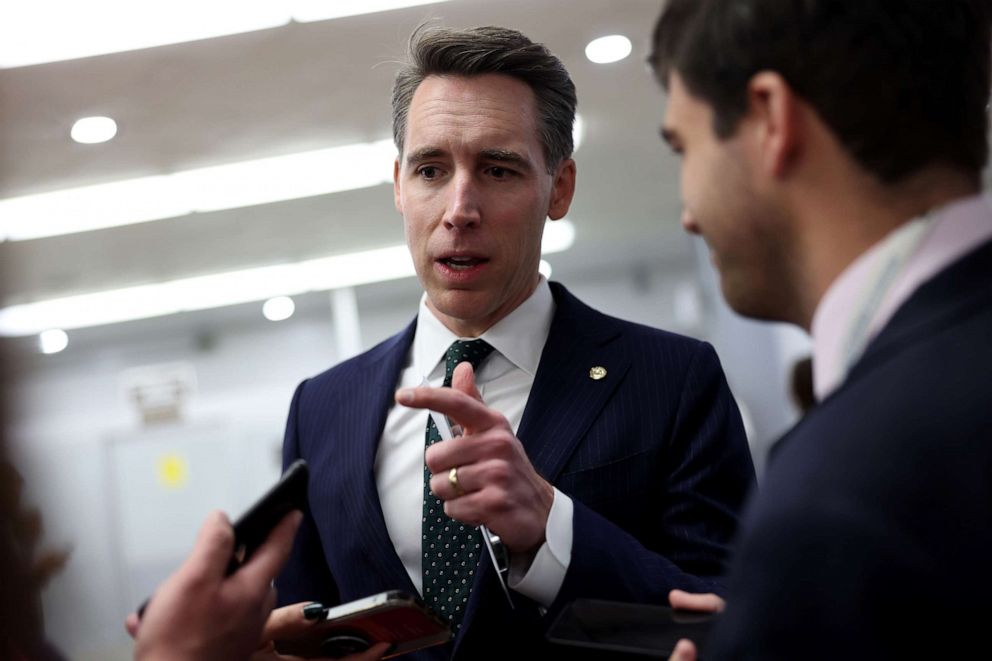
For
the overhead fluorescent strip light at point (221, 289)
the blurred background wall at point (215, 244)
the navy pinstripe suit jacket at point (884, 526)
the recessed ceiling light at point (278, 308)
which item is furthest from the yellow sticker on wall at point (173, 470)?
the navy pinstripe suit jacket at point (884, 526)

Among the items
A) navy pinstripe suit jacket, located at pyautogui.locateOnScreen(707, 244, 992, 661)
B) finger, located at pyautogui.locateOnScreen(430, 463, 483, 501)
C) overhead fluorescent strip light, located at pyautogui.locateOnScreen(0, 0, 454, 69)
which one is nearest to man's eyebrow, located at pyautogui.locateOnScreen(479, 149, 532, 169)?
finger, located at pyautogui.locateOnScreen(430, 463, 483, 501)

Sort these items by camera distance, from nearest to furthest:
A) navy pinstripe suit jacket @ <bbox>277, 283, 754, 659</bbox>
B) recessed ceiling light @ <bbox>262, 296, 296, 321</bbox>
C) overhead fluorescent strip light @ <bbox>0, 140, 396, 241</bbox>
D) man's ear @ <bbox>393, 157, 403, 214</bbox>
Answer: navy pinstripe suit jacket @ <bbox>277, 283, 754, 659</bbox> < man's ear @ <bbox>393, 157, 403, 214</bbox> < overhead fluorescent strip light @ <bbox>0, 140, 396, 241</bbox> < recessed ceiling light @ <bbox>262, 296, 296, 321</bbox>

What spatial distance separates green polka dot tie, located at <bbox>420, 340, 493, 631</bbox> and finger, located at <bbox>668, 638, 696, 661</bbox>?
A: 594 millimetres

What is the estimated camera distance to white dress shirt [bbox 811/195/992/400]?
83 centimetres

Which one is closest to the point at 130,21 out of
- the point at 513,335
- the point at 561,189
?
the point at 561,189

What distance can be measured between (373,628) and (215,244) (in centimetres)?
734

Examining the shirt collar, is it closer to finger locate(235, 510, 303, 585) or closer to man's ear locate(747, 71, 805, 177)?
finger locate(235, 510, 303, 585)

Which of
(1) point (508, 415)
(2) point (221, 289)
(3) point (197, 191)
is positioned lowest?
(1) point (508, 415)

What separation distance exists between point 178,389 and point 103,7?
5.21 metres

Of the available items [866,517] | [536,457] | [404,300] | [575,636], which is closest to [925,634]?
[866,517]

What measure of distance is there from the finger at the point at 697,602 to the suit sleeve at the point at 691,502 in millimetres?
191

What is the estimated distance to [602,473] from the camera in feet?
5.50

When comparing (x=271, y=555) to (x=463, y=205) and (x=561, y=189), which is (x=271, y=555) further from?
(x=561, y=189)

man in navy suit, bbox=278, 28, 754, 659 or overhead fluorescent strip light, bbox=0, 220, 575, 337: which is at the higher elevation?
overhead fluorescent strip light, bbox=0, 220, 575, 337
